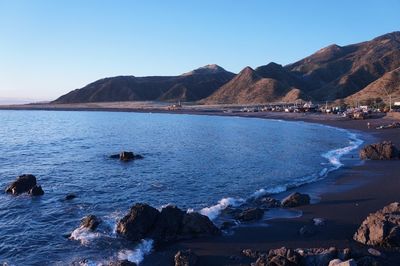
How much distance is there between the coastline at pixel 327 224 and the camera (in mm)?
19359

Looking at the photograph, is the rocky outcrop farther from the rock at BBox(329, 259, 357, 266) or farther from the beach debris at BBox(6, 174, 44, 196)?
the beach debris at BBox(6, 174, 44, 196)

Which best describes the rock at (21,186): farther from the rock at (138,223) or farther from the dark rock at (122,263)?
the dark rock at (122,263)

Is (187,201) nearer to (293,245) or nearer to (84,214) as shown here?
(84,214)

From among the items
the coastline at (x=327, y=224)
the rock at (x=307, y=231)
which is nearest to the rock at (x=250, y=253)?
the coastline at (x=327, y=224)

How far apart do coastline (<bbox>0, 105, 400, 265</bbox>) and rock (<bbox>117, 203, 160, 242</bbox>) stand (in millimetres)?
1987

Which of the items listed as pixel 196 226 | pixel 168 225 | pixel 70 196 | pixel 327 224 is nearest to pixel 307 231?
pixel 327 224

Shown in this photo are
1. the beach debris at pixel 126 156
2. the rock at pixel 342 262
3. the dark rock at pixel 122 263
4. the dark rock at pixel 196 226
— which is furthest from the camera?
the beach debris at pixel 126 156

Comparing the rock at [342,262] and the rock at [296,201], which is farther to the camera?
the rock at [296,201]

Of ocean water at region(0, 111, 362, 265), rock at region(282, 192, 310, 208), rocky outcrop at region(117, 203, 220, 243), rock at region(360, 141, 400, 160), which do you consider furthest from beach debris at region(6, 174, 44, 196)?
rock at region(360, 141, 400, 160)

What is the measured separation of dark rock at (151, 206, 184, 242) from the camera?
21.4 m

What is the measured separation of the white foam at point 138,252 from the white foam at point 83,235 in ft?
7.66

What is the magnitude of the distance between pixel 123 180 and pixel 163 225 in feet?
51.0

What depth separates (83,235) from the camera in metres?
22.0

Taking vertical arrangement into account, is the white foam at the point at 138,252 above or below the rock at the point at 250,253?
below
